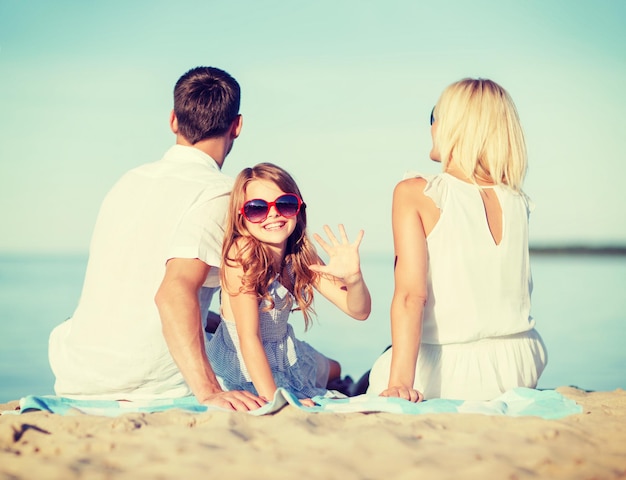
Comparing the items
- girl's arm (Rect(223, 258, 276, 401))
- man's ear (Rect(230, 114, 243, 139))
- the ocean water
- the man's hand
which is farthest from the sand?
the ocean water

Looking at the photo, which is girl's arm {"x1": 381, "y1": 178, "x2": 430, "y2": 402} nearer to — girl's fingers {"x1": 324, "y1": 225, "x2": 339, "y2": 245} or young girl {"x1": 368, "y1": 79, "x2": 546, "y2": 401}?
young girl {"x1": 368, "y1": 79, "x2": 546, "y2": 401}

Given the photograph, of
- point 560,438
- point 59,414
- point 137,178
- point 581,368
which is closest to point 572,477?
point 560,438

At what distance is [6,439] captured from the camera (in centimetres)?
348

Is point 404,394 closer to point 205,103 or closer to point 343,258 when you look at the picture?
point 343,258

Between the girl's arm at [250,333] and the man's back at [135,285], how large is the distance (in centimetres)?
14

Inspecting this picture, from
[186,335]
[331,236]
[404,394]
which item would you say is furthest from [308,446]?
A: [331,236]

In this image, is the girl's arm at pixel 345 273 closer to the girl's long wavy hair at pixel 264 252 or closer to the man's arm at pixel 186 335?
the girl's long wavy hair at pixel 264 252

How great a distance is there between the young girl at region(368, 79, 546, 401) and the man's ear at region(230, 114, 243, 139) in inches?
42.6

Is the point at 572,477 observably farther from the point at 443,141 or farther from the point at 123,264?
the point at 123,264

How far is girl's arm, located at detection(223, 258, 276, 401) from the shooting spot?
4.19 metres

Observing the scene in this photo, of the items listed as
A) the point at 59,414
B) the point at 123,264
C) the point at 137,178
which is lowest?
the point at 59,414

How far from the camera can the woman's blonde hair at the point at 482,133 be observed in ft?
14.5

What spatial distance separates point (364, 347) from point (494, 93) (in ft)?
22.0

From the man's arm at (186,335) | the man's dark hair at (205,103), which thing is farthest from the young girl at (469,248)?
the man's dark hair at (205,103)
